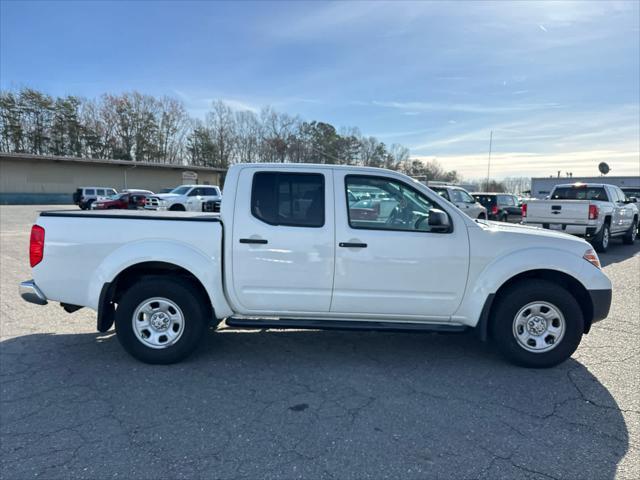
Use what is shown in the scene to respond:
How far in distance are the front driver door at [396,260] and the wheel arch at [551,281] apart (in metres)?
0.29

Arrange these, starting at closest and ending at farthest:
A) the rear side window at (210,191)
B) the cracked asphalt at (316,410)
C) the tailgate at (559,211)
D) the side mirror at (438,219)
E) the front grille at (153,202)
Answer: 1. the cracked asphalt at (316,410)
2. the side mirror at (438,219)
3. the tailgate at (559,211)
4. the front grille at (153,202)
5. the rear side window at (210,191)

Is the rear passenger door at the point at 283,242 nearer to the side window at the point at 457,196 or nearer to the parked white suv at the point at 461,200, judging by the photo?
the parked white suv at the point at 461,200

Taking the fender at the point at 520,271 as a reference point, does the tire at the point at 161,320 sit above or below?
below

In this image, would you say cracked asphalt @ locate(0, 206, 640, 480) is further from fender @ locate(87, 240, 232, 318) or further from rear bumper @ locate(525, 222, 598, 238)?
rear bumper @ locate(525, 222, 598, 238)

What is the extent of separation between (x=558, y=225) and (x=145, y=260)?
11.0m

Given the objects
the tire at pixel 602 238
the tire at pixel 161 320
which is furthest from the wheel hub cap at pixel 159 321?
the tire at pixel 602 238

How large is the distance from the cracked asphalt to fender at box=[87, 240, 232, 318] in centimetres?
79

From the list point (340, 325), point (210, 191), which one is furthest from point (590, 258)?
point (210, 191)

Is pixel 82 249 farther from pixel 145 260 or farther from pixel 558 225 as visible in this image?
pixel 558 225

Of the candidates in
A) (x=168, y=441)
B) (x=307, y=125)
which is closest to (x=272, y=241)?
(x=168, y=441)

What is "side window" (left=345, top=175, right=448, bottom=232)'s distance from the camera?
3807 millimetres

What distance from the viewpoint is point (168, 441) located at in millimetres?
2693

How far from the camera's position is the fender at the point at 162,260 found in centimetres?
373

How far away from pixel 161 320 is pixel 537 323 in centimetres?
375
